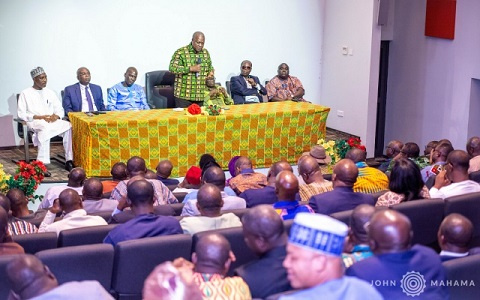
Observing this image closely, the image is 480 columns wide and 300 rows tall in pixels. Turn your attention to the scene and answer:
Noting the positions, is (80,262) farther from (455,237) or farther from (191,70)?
(191,70)

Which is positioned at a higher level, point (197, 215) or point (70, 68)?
point (70, 68)

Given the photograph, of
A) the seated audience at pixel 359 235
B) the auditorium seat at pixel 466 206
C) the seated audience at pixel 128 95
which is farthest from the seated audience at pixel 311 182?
the seated audience at pixel 128 95

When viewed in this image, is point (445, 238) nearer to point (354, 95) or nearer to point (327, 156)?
point (327, 156)

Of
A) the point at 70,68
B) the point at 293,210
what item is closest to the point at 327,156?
the point at 293,210

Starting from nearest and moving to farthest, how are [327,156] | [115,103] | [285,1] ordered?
[327,156], [115,103], [285,1]

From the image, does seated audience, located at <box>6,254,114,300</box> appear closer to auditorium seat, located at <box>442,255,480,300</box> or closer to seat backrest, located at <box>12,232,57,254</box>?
seat backrest, located at <box>12,232,57,254</box>

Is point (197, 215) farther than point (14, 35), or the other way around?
point (14, 35)

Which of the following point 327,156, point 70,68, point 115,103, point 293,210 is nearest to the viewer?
point 293,210

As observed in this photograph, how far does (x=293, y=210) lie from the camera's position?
18.8ft

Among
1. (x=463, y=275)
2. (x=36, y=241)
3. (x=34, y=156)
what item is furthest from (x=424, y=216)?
(x=34, y=156)

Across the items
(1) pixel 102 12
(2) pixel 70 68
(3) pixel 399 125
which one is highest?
(1) pixel 102 12

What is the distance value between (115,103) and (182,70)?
1001 mm

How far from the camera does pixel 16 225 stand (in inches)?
227
